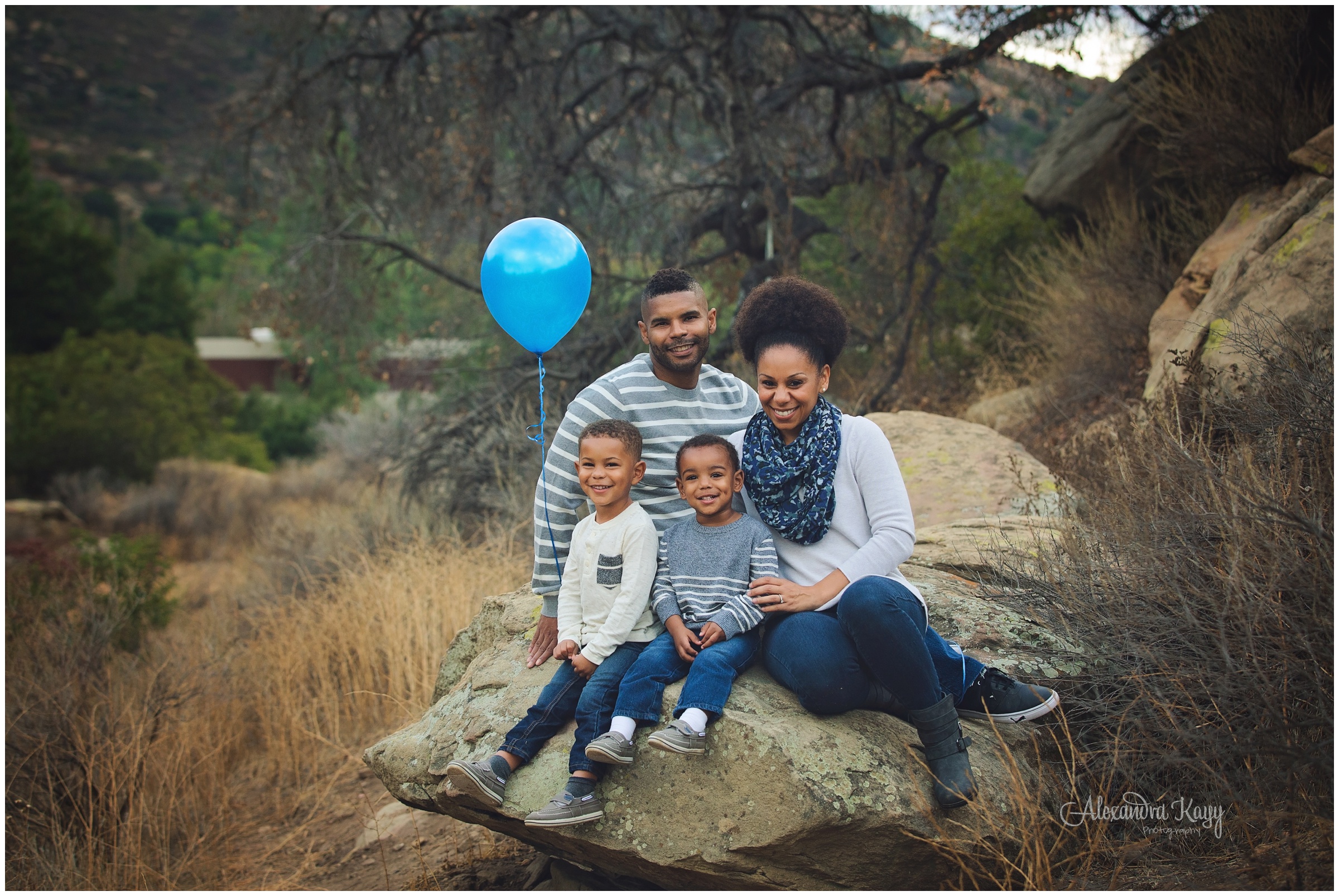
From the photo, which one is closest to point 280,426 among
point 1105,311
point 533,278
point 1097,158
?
point 1097,158

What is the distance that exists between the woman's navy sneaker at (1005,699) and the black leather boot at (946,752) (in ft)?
1.00

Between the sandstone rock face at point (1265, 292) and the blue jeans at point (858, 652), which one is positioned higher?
the sandstone rock face at point (1265, 292)

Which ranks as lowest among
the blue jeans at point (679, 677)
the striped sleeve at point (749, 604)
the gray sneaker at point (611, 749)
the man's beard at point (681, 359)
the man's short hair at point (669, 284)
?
the gray sneaker at point (611, 749)

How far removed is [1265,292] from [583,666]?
14.7ft

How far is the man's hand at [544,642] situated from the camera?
339 cm

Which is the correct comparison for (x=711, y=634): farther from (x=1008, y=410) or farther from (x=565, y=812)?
(x=1008, y=410)

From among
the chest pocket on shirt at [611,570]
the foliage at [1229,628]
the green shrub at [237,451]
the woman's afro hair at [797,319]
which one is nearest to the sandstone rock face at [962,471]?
the foliage at [1229,628]

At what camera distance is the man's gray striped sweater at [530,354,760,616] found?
11.1ft

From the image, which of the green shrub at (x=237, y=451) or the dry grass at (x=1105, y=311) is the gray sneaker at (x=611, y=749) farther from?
the green shrub at (x=237, y=451)

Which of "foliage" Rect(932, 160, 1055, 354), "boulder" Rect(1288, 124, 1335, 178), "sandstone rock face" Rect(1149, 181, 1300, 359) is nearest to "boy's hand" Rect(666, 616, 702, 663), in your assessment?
"sandstone rock face" Rect(1149, 181, 1300, 359)

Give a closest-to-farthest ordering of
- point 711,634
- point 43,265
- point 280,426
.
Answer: point 711,634, point 43,265, point 280,426

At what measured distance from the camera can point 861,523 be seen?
3.04 metres

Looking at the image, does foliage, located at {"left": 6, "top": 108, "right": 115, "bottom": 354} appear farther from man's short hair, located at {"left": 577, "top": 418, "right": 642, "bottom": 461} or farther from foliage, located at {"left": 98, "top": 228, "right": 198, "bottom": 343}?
man's short hair, located at {"left": 577, "top": 418, "right": 642, "bottom": 461}

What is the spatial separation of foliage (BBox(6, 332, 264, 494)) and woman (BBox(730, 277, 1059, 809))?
60.8 feet
